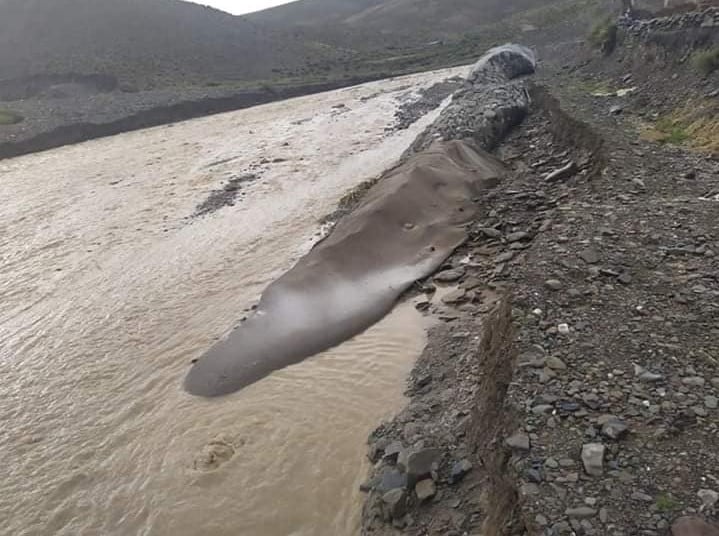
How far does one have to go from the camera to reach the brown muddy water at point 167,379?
6762mm

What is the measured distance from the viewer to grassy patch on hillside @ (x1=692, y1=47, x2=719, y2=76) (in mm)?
14859

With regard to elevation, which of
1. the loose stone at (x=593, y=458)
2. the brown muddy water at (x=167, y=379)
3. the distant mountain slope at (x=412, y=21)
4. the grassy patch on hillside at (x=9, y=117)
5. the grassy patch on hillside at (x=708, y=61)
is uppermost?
the distant mountain slope at (x=412, y=21)

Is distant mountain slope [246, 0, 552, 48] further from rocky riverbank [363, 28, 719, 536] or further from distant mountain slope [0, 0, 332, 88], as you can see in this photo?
rocky riverbank [363, 28, 719, 536]

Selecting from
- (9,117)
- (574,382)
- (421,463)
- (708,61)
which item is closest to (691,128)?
(708,61)

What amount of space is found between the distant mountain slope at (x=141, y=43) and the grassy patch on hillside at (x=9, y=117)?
14.1 metres

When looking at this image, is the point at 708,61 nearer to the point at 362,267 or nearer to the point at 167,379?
the point at 362,267

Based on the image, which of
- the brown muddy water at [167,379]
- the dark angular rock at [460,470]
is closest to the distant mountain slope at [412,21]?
the brown muddy water at [167,379]

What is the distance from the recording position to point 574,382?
19.2 ft

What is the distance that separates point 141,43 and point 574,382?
236ft

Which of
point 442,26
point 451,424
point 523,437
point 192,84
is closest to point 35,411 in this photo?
point 451,424

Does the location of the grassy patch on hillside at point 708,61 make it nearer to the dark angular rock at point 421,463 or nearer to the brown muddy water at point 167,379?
the brown muddy water at point 167,379

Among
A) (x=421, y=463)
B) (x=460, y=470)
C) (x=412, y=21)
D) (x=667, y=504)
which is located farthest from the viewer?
(x=412, y=21)

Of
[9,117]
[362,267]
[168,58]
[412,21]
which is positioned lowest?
[362,267]

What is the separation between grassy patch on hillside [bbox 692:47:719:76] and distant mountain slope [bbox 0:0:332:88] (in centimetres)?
4791
